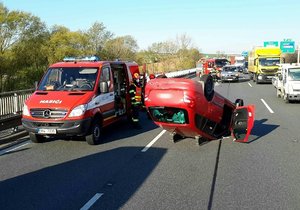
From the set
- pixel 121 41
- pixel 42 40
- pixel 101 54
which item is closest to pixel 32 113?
pixel 42 40

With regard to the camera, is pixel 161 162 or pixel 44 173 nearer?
pixel 44 173

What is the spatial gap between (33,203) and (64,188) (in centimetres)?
71

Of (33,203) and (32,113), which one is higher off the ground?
(32,113)

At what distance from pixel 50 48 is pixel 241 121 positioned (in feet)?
150

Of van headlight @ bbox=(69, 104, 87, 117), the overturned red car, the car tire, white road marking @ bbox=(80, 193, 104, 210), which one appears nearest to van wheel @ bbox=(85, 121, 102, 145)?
van headlight @ bbox=(69, 104, 87, 117)

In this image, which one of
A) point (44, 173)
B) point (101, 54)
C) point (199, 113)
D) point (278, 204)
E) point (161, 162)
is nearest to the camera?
point (278, 204)

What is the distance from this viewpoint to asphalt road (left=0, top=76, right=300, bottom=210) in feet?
18.4

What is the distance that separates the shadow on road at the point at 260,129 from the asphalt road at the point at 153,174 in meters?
0.14

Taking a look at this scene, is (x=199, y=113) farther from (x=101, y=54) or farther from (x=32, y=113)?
(x=101, y=54)

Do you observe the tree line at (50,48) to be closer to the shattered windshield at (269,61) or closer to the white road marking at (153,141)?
the shattered windshield at (269,61)

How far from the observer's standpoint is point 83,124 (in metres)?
9.22

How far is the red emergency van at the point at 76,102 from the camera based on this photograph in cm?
920

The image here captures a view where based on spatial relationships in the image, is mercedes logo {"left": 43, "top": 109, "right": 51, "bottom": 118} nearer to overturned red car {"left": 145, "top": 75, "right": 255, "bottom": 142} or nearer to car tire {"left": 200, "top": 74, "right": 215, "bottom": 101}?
overturned red car {"left": 145, "top": 75, "right": 255, "bottom": 142}

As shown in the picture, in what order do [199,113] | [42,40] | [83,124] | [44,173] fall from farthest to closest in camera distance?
[42,40]
[83,124]
[199,113]
[44,173]
